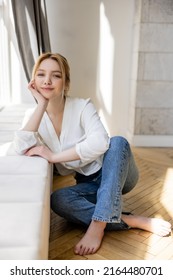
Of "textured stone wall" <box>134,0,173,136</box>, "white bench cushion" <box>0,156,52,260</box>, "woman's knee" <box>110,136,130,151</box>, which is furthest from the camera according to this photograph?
"textured stone wall" <box>134,0,173,136</box>

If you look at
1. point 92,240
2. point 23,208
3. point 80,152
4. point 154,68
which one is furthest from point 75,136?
point 154,68

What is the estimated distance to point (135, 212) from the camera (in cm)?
150

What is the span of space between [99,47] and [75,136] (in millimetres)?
1825

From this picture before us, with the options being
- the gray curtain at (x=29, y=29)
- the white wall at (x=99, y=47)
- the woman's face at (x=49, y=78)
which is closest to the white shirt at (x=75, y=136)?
the woman's face at (x=49, y=78)

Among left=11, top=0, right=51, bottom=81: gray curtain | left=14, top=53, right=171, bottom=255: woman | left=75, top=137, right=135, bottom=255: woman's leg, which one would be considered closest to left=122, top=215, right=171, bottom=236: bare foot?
left=14, top=53, right=171, bottom=255: woman

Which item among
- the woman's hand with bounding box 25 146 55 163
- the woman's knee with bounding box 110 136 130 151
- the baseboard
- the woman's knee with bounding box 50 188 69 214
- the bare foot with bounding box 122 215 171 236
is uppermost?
the woman's knee with bounding box 110 136 130 151

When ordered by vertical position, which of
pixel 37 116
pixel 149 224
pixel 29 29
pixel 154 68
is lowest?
pixel 149 224

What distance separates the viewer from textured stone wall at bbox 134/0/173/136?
2586mm

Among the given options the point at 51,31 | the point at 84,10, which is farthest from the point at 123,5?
the point at 51,31

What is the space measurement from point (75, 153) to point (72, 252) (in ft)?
1.25

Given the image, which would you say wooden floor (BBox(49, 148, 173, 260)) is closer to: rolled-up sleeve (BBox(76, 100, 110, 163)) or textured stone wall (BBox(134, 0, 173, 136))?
rolled-up sleeve (BBox(76, 100, 110, 163))

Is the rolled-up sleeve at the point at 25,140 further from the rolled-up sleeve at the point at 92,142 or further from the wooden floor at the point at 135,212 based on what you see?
the wooden floor at the point at 135,212

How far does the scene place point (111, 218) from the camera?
1.13 metres

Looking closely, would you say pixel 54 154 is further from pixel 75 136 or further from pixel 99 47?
pixel 99 47
